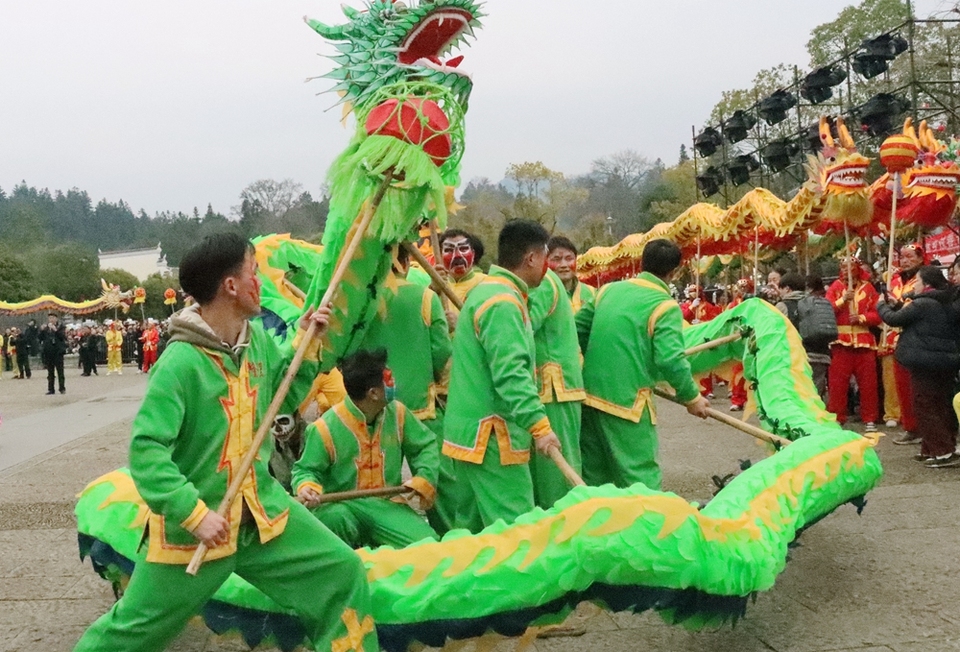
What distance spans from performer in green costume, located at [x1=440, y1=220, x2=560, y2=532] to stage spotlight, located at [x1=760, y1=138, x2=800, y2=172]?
18.7 metres

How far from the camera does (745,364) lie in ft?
18.4

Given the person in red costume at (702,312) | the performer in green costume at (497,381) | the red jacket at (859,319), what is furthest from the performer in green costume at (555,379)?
the person in red costume at (702,312)

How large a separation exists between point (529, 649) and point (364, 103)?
7.58 feet

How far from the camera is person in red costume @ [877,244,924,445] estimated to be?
7.94 meters

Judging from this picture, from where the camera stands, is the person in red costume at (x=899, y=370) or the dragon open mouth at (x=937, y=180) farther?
the dragon open mouth at (x=937, y=180)

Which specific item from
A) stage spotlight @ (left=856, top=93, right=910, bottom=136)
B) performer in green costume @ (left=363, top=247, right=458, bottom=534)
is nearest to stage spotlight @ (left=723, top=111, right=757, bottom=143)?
stage spotlight @ (left=856, top=93, right=910, bottom=136)

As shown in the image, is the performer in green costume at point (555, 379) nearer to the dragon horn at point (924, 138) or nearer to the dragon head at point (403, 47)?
the dragon head at point (403, 47)

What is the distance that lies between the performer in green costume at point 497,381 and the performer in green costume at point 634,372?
0.73 metres

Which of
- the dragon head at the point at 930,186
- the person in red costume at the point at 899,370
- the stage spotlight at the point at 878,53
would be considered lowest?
the person in red costume at the point at 899,370

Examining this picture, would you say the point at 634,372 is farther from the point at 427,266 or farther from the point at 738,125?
the point at 738,125

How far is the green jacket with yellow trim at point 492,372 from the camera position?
3.52 meters

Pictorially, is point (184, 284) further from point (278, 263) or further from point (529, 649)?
point (278, 263)

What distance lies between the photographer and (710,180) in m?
24.5

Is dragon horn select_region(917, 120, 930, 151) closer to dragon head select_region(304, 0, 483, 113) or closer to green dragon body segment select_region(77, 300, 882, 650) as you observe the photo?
dragon head select_region(304, 0, 483, 113)
